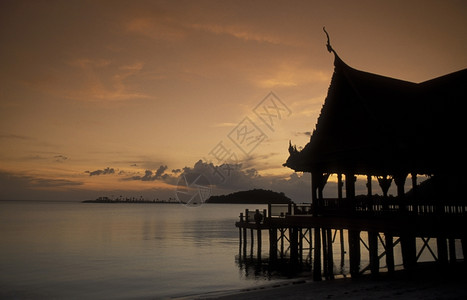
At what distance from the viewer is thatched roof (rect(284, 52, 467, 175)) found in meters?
15.3

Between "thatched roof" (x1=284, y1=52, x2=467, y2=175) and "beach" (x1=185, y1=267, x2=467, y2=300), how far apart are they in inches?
175

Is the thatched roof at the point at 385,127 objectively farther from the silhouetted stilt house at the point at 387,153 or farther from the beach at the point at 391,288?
the beach at the point at 391,288

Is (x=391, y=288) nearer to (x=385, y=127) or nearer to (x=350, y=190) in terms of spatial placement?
(x=350, y=190)

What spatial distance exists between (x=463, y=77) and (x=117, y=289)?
2539cm

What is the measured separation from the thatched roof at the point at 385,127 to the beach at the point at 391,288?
4.45 meters

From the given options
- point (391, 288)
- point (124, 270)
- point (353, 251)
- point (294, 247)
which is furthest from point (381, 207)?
point (124, 270)

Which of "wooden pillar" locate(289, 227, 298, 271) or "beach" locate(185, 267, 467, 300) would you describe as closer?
"beach" locate(185, 267, 467, 300)

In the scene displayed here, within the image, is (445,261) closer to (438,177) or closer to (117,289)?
(438,177)

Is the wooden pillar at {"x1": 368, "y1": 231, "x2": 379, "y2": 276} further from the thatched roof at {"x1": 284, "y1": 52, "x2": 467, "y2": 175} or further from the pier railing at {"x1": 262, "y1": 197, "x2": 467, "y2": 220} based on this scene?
the thatched roof at {"x1": 284, "y1": 52, "x2": 467, "y2": 175}

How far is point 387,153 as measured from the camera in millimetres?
16000

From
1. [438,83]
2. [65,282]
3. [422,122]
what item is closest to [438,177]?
[438,83]

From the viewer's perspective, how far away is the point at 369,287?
15.3 m

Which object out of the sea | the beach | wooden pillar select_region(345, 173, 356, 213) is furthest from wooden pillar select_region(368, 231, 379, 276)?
the sea

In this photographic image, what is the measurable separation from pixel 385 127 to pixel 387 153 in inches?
47.5
